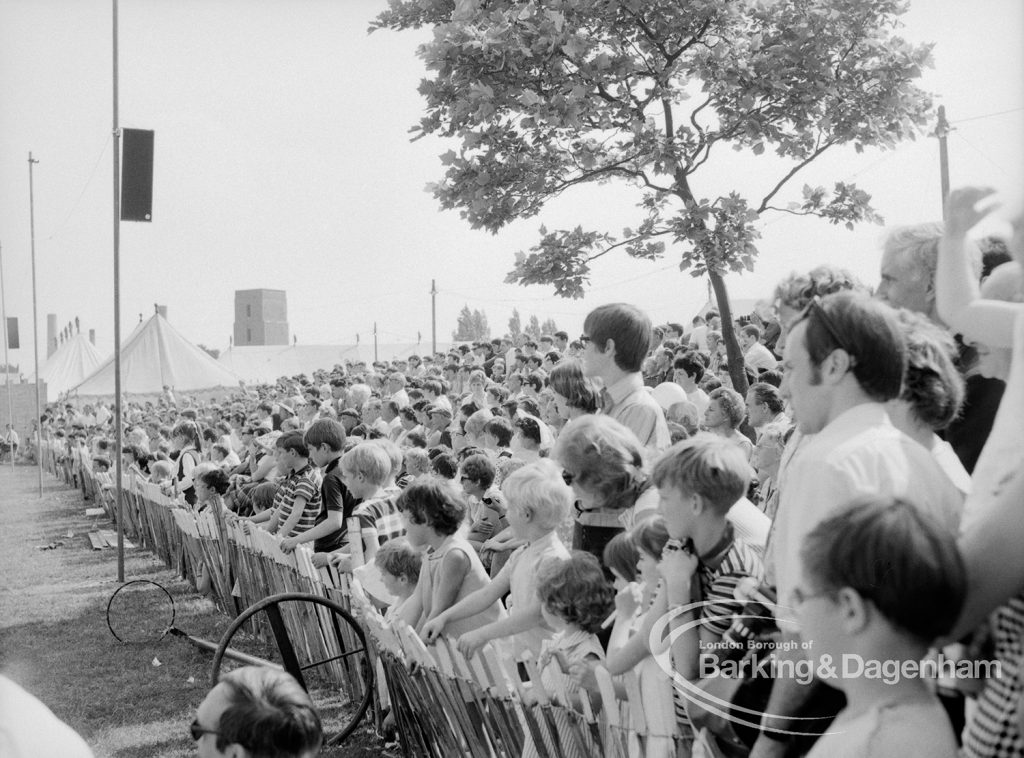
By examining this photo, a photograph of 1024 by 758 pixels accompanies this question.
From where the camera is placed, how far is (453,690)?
396cm

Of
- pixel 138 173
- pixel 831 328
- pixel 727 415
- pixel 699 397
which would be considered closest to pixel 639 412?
pixel 727 415

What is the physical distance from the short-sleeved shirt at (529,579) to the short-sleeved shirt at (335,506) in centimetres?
282

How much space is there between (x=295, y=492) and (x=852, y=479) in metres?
5.94

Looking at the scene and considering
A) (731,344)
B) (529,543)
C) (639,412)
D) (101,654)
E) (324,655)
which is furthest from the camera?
(731,344)

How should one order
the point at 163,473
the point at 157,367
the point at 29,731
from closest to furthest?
the point at 29,731 → the point at 163,473 → the point at 157,367

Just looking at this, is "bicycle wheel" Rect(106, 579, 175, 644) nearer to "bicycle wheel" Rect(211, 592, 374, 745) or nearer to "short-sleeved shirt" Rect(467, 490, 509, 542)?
"bicycle wheel" Rect(211, 592, 374, 745)

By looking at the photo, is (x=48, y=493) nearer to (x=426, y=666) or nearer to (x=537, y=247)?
(x=537, y=247)

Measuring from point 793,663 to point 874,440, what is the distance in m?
A: 0.49

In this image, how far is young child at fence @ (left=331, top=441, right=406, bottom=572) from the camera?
5.86 metres

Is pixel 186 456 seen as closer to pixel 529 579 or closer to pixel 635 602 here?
pixel 529 579

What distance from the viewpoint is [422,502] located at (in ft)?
15.0

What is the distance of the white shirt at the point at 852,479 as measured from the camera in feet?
6.75

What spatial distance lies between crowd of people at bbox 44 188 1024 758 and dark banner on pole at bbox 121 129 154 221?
4.92m

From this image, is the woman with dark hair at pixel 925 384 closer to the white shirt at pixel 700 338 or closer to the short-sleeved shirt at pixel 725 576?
the short-sleeved shirt at pixel 725 576
